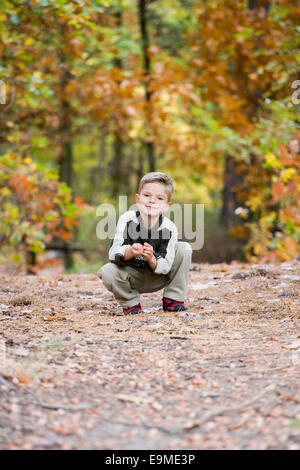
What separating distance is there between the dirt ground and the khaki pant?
170 millimetres

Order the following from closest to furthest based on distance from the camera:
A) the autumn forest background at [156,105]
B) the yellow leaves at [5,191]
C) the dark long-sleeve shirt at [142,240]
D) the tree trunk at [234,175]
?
the dark long-sleeve shirt at [142,240] → the autumn forest background at [156,105] → the yellow leaves at [5,191] → the tree trunk at [234,175]

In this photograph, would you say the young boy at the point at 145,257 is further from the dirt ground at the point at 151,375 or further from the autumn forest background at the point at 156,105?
the autumn forest background at the point at 156,105

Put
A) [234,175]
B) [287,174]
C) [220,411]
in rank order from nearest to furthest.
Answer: [220,411] → [287,174] → [234,175]

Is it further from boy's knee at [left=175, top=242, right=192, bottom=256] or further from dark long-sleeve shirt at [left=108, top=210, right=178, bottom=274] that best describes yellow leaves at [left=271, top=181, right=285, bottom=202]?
dark long-sleeve shirt at [left=108, top=210, right=178, bottom=274]

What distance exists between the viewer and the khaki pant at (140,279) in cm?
399

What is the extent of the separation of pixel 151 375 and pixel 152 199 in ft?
5.44

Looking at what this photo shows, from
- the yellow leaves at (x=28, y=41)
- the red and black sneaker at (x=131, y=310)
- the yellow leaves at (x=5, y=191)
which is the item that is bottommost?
the red and black sneaker at (x=131, y=310)

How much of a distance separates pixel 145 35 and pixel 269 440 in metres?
10.7

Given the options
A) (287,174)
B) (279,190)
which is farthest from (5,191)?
(287,174)

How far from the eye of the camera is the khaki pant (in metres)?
3.99

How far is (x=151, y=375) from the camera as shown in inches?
102

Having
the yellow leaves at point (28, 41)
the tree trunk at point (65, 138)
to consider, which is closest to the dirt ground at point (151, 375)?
the yellow leaves at point (28, 41)

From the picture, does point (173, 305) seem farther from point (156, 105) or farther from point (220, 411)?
point (156, 105)

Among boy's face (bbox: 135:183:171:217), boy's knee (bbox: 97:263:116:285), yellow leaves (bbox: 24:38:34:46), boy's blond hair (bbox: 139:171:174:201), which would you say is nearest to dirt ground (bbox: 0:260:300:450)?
boy's knee (bbox: 97:263:116:285)
